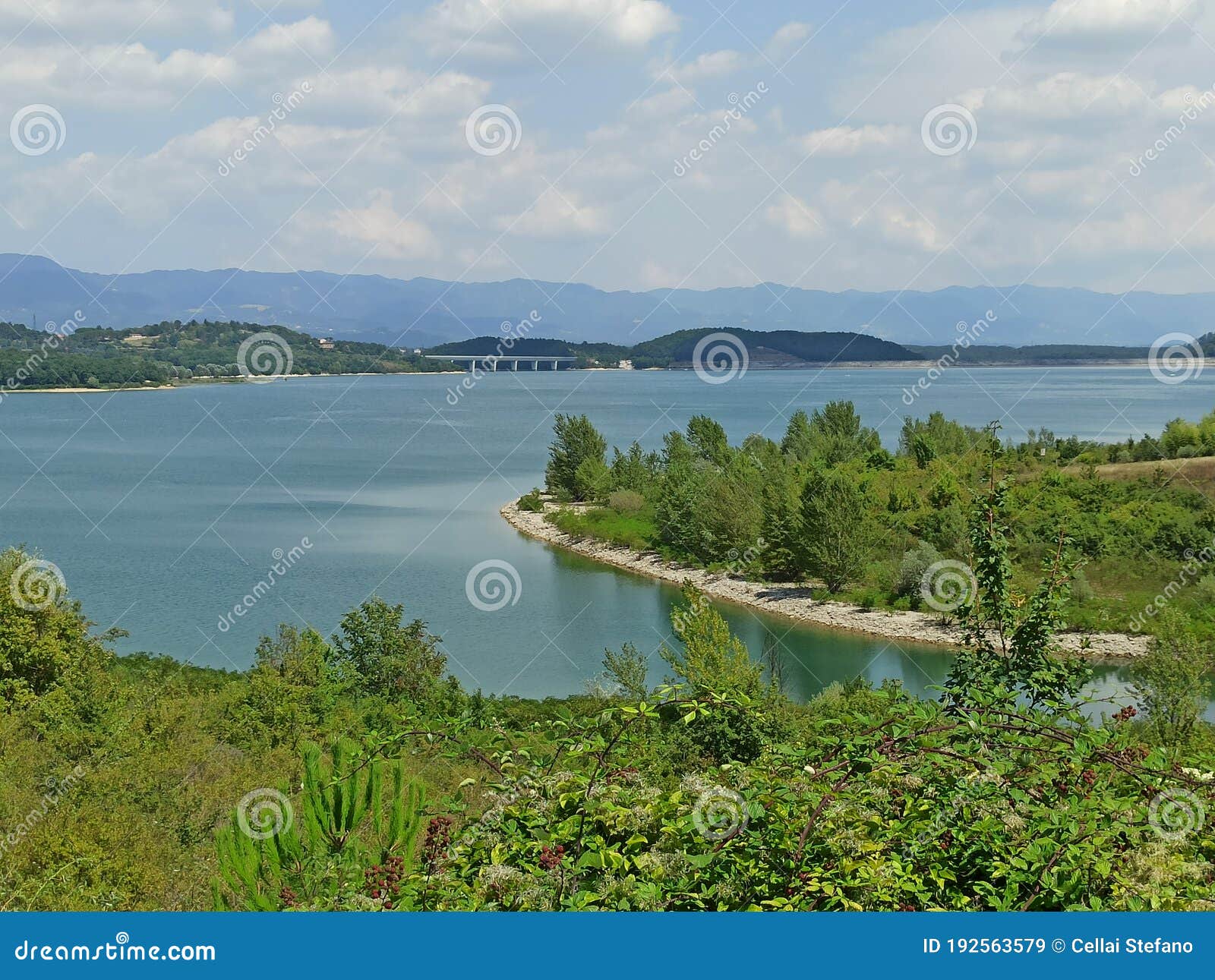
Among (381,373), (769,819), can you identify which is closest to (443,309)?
(381,373)

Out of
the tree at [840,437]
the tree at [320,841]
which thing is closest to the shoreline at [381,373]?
the tree at [840,437]

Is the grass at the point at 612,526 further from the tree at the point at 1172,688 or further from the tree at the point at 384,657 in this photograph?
the tree at the point at 1172,688

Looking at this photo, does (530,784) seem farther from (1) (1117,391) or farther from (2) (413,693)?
(1) (1117,391)

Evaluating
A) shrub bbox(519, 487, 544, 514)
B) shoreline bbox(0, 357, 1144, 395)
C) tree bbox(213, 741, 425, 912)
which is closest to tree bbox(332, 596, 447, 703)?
tree bbox(213, 741, 425, 912)

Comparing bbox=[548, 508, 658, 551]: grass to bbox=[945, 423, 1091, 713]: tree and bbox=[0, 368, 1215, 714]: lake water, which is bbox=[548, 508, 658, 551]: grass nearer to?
bbox=[0, 368, 1215, 714]: lake water

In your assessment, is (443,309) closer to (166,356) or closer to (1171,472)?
(166,356)
